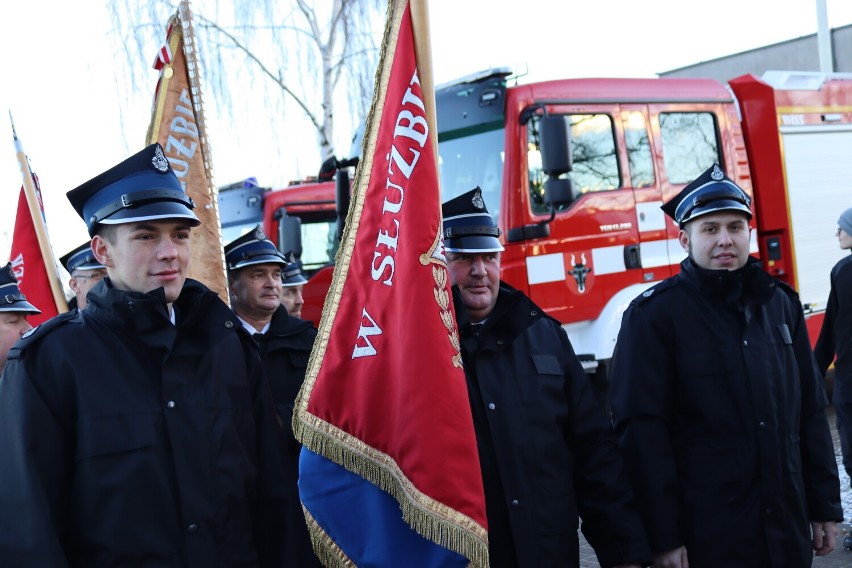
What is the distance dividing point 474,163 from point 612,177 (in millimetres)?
1168

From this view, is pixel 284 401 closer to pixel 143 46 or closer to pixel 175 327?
pixel 175 327

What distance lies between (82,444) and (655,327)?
6.67 feet

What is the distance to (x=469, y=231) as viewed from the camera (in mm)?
3375

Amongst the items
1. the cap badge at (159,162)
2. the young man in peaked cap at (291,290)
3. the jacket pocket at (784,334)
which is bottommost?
the jacket pocket at (784,334)

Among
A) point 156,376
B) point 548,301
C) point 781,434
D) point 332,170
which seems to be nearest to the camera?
point 156,376

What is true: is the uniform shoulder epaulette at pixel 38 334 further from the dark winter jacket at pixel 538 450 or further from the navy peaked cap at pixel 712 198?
the navy peaked cap at pixel 712 198

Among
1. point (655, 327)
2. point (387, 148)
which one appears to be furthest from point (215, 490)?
point (655, 327)

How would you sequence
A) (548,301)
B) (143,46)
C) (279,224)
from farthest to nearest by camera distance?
(143,46), (279,224), (548,301)

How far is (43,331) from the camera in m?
2.54

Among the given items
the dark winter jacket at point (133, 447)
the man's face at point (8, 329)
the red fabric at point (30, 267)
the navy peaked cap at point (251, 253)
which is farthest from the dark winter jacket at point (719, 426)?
the red fabric at point (30, 267)

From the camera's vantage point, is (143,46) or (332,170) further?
(143,46)

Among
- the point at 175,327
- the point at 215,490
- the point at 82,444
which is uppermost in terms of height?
the point at 175,327

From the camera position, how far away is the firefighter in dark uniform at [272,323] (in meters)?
4.41

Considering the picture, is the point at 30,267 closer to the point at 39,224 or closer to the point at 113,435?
the point at 39,224
